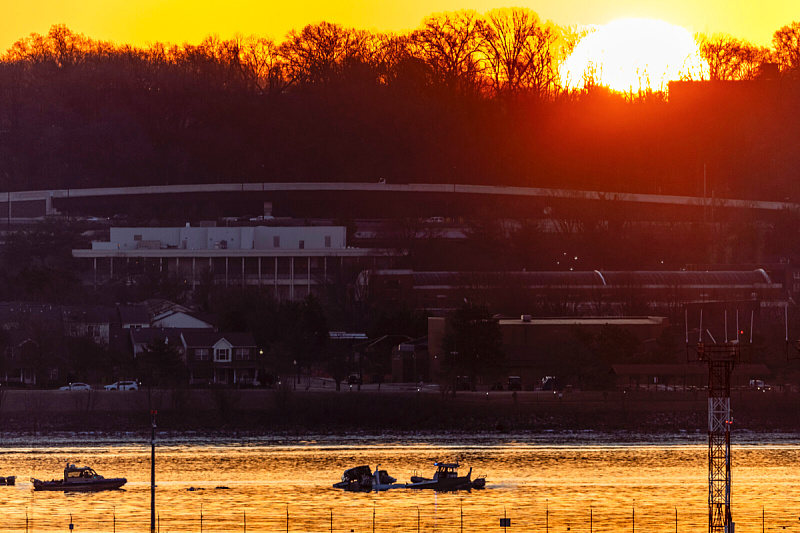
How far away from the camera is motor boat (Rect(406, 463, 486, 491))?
36312 millimetres

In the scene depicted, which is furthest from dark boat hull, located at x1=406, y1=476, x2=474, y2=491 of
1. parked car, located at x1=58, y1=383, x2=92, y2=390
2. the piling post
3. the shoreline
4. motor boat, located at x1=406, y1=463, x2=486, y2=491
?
parked car, located at x1=58, y1=383, x2=92, y2=390

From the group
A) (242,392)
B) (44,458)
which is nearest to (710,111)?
(242,392)

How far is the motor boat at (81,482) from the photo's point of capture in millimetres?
36156

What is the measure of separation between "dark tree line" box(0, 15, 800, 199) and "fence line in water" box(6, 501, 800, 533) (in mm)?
57088

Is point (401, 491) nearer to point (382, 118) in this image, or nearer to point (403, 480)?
→ point (403, 480)

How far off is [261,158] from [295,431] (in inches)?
1905

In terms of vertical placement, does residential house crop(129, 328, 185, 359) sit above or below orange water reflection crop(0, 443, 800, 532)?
above

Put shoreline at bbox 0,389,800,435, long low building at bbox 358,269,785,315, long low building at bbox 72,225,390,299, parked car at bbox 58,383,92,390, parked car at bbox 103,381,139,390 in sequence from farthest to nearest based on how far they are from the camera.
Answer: long low building at bbox 72,225,390,299 → long low building at bbox 358,269,785,315 → parked car at bbox 103,381,139,390 → parked car at bbox 58,383,92,390 → shoreline at bbox 0,389,800,435

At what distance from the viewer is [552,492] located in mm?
36031

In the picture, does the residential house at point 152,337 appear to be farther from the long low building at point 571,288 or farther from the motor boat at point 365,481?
the motor boat at point 365,481

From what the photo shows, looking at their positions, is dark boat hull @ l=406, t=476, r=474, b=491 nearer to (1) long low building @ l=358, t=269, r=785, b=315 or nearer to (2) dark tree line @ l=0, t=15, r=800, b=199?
(1) long low building @ l=358, t=269, r=785, b=315

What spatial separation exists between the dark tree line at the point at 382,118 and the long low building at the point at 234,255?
16207 mm

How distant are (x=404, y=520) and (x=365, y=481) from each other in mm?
4088


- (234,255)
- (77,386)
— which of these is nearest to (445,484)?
(77,386)
